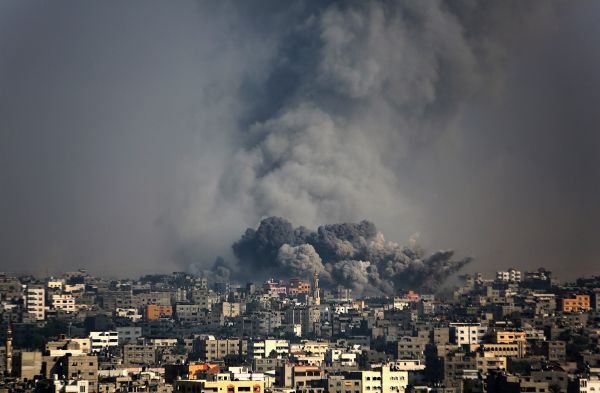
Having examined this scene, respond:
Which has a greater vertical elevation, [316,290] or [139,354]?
[316,290]

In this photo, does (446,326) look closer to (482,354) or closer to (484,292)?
(482,354)

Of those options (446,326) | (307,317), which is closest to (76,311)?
(307,317)

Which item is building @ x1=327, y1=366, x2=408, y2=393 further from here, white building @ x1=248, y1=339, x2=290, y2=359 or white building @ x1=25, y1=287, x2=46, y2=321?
white building @ x1=25, y1=287, x2=46, y2=321

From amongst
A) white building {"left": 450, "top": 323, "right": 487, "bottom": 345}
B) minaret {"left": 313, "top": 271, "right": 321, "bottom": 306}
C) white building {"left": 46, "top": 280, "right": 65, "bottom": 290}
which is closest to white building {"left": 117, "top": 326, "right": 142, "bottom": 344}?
white building {"left": 450, "top": 323, "right": 487, "bottom": 345}

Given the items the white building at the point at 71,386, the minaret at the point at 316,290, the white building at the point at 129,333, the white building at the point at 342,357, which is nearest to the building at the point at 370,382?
the white building at the point at 342,357

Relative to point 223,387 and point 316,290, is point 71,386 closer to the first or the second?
point 223,387

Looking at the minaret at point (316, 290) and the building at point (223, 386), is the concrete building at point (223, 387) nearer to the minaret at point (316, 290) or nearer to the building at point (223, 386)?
the building at point (223, 386)

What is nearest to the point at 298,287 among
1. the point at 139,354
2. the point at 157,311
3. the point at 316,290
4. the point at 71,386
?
the point at 316,290
